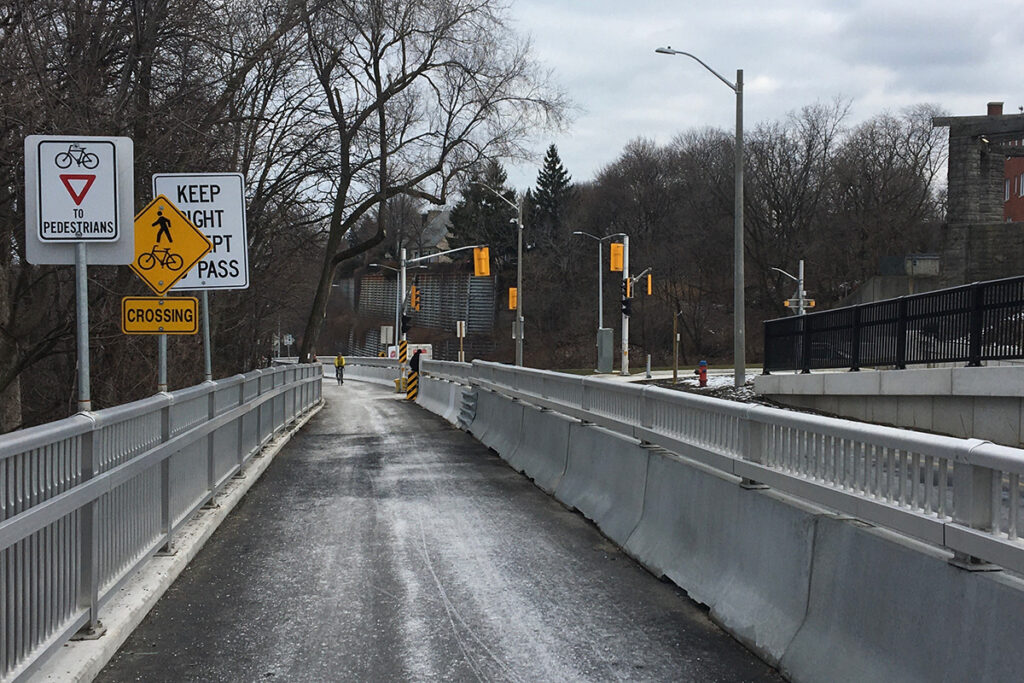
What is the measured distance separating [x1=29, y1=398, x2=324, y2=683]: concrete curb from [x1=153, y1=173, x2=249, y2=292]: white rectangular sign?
362cm

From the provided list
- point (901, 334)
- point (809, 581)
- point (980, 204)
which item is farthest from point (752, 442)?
point (980, 204)

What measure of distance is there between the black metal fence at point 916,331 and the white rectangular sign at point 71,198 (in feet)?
39.5

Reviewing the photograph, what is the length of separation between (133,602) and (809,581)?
4174 millimetres

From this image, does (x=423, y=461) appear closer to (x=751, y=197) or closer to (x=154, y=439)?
(x=154, y=439)

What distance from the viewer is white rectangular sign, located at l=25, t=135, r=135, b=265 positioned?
7.50 metres

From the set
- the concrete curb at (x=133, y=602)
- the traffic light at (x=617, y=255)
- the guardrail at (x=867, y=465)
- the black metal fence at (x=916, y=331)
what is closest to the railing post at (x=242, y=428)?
the concrete curb at (x=133, y=602)

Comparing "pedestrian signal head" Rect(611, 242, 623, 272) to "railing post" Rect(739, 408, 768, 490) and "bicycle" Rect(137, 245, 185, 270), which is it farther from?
"railing post" Rect(739, 408, 768, 490)

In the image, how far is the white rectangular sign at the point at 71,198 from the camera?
24.6 ft

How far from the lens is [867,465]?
16.9 ft

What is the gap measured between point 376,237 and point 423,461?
22956 mm

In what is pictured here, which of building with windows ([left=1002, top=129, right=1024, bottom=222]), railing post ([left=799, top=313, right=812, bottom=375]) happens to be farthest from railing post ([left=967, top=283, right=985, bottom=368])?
building with windows ([left=1002, top=129, right=1024, bottom=222])

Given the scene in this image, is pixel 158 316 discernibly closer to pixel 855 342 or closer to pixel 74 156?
pixel 74 156

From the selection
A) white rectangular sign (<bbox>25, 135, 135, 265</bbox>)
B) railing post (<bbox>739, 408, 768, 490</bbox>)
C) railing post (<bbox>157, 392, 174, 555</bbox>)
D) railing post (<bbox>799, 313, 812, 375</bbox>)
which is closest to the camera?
railing post (<bbox>739, 408, 768, 490</bbox>)

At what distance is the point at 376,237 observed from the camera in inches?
1483
